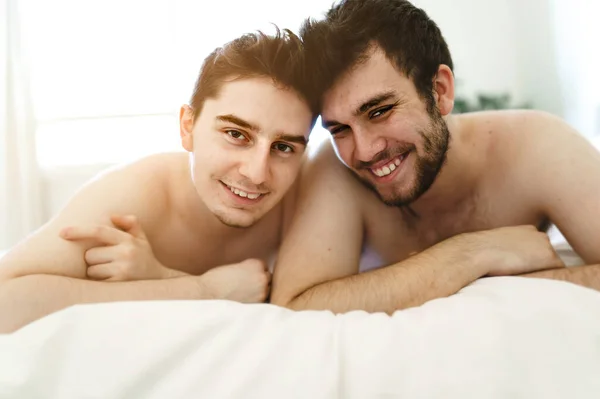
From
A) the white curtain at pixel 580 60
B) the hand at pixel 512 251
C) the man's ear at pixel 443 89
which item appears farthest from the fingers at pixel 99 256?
the white curtain at pixel 580 60

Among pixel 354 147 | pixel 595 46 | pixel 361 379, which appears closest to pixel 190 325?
pixel 361 379

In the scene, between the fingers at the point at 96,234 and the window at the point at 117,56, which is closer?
the fingers at the point at 96,234

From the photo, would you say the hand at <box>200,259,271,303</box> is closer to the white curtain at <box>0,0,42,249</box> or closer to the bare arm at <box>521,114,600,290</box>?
the bare arm at <box>521,114,600,290</box>

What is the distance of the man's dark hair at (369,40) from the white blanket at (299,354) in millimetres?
576

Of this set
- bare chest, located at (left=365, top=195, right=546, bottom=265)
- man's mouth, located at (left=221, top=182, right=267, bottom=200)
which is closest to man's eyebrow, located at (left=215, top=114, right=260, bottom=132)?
man's mouth, located at (left=221, top=182, right=267, bottom=200)

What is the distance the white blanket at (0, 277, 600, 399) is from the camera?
438 mm

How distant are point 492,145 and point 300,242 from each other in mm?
495

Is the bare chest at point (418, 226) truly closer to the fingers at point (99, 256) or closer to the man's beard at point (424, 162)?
the man's beard at point (424, 162)

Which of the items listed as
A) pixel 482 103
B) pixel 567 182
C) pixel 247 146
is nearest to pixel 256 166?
pixel 247 146

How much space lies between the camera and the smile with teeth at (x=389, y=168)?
1001mm

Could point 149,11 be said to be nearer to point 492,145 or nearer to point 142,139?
point 142,139

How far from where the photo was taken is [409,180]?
1017 millimetres

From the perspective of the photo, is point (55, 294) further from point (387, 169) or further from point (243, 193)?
point (387, 169)

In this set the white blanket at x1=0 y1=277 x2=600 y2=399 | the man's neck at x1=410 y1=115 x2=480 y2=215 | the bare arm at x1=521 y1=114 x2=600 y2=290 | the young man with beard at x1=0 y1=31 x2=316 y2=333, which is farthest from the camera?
the man's neck at x1=410 y1=115 x2=480 y2=215
